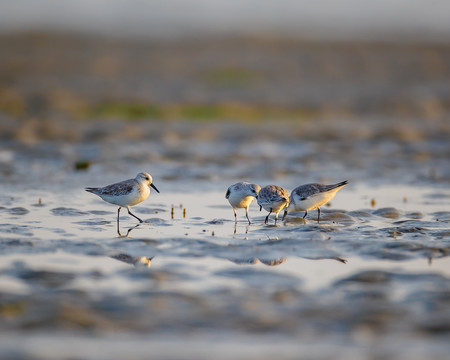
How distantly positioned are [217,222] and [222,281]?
4.09 meters

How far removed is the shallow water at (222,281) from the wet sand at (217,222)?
1.2 inches

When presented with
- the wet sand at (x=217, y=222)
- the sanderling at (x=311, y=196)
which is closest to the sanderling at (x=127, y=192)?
the wet sand at (x=217, y=222)

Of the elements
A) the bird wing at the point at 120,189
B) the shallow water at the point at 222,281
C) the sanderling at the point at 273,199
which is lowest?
the shallow water at the point at 222,281

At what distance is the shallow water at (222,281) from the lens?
7.31 m

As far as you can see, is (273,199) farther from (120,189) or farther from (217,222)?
(120,189)

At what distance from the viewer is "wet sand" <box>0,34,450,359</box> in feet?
24.6

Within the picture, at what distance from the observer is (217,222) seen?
43.5ft

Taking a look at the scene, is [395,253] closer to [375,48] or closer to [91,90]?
[91,90]

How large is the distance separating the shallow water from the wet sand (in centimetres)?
3

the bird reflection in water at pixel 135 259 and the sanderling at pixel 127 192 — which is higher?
the sanderling at pixel 127 192

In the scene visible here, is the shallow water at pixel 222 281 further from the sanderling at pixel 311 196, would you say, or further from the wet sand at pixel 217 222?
the sanderling at pixel 311 196

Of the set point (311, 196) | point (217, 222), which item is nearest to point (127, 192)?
point (217, 222)

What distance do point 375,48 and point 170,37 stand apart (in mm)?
13310

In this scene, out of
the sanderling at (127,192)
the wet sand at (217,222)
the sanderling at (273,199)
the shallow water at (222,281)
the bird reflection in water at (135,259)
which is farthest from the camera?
the sanderling at (127,192)
